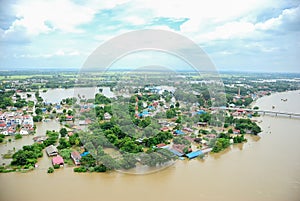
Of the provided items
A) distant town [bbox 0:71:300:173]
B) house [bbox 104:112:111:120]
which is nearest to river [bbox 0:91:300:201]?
distant town [bbox 0:71:300:173]

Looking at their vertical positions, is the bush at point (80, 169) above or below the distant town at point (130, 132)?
below

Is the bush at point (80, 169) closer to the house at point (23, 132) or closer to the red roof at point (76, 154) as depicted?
the red roof at point (76, 154)

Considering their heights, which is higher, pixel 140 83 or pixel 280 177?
pixel 140 83

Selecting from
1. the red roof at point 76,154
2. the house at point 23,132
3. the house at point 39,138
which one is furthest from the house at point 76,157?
the house at point 23,132

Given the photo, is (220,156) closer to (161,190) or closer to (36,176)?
(161,190)

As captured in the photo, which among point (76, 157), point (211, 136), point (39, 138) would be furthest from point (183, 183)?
point (39, 138)

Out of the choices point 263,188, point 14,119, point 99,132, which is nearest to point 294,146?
point 263,188

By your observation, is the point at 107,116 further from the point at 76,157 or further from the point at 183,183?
the point at 183,183

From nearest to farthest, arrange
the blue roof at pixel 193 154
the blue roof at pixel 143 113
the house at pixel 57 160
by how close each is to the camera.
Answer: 1. the house at pixel 57 160
2. the blue roof at pixel 193 154
3. the blue roof at pixel 143 113
